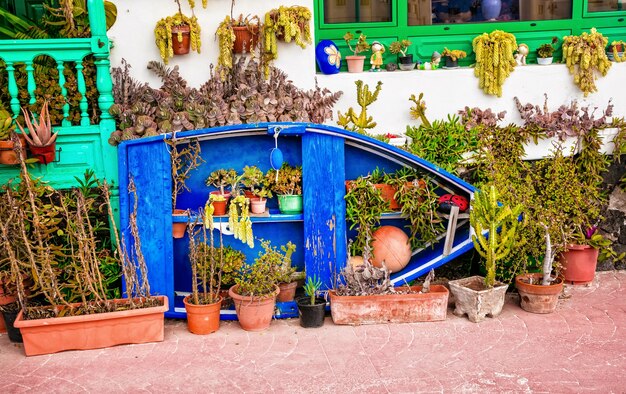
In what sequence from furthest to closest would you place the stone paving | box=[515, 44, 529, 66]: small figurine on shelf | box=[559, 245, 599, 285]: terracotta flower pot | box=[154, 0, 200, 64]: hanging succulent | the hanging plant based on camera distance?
1. box=[515, 44, 529, 66]: small figurine on shelf
2. the hanging plant
3. box=[559, 245, 599, 285]: terracotta flower pot
4. box=[154, 0, 200, 64]: hanging succulent
5. the stone paving

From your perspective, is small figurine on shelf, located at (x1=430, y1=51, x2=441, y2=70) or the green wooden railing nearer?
the green wooden railing

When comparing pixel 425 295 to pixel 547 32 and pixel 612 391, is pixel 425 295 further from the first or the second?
pixel 547 32

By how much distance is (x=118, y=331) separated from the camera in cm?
655

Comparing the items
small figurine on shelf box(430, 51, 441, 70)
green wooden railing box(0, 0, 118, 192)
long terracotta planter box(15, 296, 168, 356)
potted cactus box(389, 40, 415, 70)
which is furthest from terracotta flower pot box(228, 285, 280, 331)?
small figurine on shelf box(430, 51, 441, 70)

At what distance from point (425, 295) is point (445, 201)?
1003 millimetres

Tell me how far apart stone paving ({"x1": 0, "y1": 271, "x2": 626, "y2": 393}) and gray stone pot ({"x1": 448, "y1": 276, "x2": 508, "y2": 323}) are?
0.09m

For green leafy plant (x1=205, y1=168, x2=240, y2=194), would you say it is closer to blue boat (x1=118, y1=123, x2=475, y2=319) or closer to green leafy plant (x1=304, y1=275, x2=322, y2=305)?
blue boat (x1=118, y1=123, x2=475, y2=319)

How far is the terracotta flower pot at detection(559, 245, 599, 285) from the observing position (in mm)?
7965

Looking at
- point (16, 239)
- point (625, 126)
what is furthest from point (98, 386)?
point (625, 126)

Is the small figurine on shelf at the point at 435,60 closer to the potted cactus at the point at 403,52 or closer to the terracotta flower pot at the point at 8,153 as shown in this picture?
the potted cactus at the point at 403,52

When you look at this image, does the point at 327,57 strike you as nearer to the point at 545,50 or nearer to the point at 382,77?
the point at 382,77

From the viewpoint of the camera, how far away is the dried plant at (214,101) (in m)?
7.32

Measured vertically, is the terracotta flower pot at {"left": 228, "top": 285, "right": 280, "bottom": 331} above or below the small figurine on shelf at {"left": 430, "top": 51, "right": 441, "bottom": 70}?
below

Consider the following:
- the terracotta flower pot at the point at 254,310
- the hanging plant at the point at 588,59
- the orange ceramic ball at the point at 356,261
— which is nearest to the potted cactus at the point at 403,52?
the hanging plant at the point at 588,59
